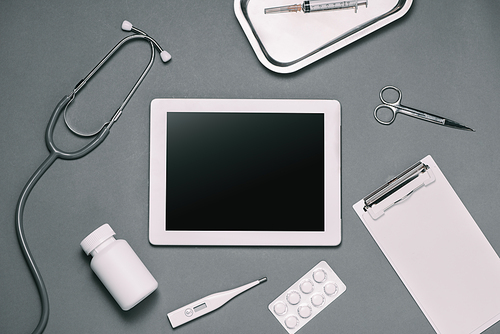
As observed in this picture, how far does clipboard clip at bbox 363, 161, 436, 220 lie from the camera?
104 cm

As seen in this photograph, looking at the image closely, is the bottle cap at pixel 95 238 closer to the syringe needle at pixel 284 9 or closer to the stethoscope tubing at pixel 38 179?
the stethoscope tubing at pixel 38 179

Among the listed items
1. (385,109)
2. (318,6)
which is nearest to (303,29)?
(318,6)

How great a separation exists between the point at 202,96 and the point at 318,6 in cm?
37

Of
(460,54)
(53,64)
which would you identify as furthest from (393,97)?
(53,64)

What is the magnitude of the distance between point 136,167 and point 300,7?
582 millimetres

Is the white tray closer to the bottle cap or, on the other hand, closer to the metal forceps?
the metal forceps

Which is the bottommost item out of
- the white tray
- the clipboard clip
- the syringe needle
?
the clipboard clip

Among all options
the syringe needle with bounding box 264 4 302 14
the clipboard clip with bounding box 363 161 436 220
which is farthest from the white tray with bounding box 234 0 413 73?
the clipboard clip with bounding box 363 161 436 220

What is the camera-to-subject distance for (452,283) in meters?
1.03

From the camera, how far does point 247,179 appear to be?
Answer: 1.02 metres

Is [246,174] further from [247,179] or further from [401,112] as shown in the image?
[401,112]

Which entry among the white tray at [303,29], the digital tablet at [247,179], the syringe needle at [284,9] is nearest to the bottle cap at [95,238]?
the digital tablet at [247,179]

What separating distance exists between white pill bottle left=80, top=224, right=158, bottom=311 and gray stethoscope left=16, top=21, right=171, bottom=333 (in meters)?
0.15

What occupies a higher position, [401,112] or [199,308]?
[401,112]
